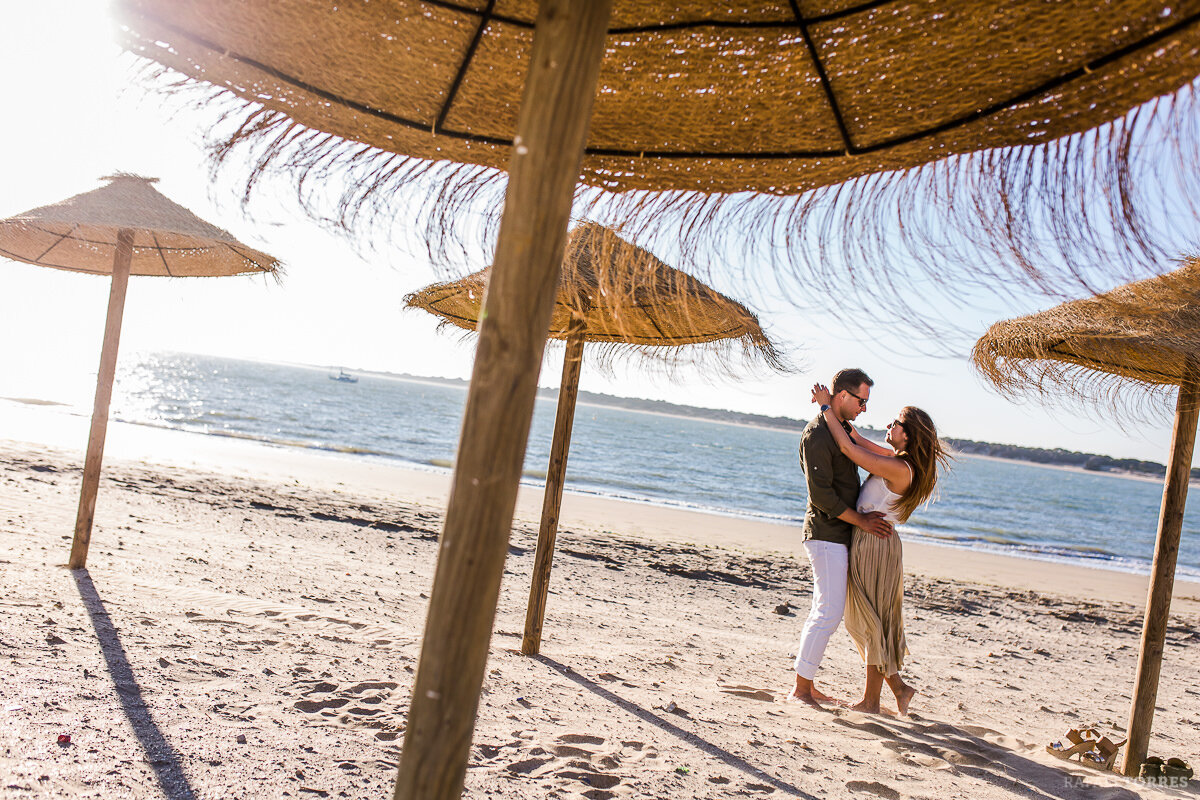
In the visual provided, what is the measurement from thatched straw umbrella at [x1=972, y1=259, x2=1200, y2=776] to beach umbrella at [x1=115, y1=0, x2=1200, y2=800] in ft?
5.13

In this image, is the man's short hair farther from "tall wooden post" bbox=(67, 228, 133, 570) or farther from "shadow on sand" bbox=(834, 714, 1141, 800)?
"tall wooden post" bbox=(67, 228, 133, 570)

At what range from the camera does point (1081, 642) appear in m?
7.77

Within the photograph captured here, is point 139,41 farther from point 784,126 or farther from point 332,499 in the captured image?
point 332,499

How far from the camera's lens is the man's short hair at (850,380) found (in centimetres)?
411

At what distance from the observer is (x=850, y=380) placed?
412 cm

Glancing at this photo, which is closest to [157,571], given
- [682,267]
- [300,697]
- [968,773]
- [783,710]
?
[300,697]

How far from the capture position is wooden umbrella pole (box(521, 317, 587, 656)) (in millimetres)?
4484

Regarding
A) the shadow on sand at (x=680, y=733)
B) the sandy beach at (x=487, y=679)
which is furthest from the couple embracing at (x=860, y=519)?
the shadow on sand at (x=680, y=733)

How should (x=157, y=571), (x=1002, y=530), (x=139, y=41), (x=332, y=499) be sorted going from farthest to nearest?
(x=1002, y=530) < (x=332, y=499) < (x=157, y=571) < (x=139, y=41)

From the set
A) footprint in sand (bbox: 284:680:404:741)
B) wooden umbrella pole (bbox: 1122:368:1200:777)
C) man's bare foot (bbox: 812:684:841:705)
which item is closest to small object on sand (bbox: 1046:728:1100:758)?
wooden umbrella pole (bbox: 1122:368:1200:777)

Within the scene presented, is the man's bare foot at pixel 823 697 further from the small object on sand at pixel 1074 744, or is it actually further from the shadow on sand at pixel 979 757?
the small object on sand at pixel 1074 744

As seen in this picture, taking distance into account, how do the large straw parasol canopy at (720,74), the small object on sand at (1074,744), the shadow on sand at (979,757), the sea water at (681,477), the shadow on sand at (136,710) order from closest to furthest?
the large straw parasol canopy at (720,74) → the shadow on sand at (136,710) → the shadow on sand at (979,757) → the small object on sand at (1074,744) → the sea water at (681,477)

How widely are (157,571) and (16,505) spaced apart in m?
Answer: 2.76

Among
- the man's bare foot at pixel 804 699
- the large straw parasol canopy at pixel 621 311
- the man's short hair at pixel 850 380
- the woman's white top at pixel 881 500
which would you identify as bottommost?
the man's bare foot at pixel 804 699
